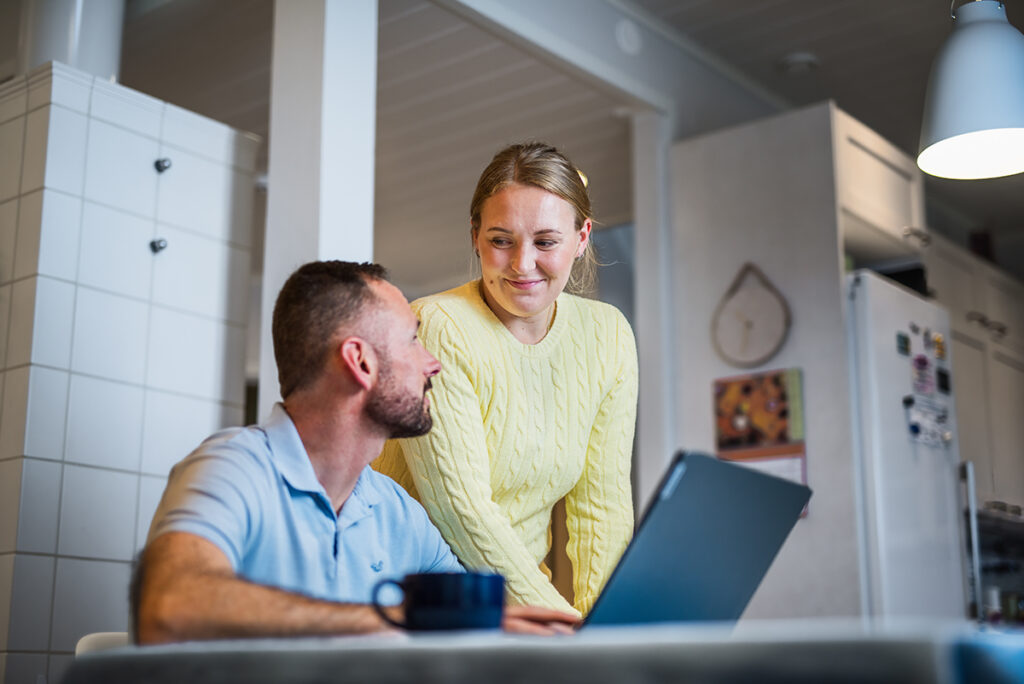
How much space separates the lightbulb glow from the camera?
241 centimetres

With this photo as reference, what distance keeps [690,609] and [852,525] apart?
2348 millimetres

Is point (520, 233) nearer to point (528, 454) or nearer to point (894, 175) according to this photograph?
point (528, 454)

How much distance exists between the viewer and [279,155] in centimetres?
282

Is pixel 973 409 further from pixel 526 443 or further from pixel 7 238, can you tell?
pixel 7 238

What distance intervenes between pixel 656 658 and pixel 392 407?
79 centimetres

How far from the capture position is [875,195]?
150 inches

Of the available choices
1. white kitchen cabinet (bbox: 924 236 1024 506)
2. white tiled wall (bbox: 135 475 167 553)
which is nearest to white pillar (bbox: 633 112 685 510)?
white kitchen cabinet (bbox: 924 236 1024 506)

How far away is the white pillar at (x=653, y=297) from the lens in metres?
3.81

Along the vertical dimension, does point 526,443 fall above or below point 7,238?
below

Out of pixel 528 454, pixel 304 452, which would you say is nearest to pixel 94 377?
pixel 528 454

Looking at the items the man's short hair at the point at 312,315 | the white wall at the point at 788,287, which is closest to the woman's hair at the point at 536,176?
the man's short hair at the point at 312,315

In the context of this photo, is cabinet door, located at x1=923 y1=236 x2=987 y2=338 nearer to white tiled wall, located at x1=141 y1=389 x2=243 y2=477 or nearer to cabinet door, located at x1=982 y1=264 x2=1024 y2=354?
cabinet door, located at x1=982 y1=264 x2=1024 y2=354

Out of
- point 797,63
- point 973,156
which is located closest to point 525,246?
point 973,156

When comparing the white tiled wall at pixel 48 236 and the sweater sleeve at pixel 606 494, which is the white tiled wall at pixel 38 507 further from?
the sweater sleeve at pixel 606 494
